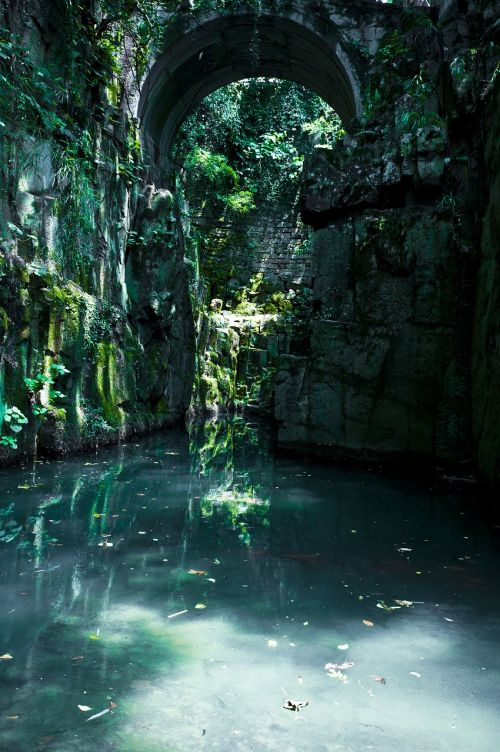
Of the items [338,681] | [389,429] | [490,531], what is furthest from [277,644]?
[389,429]

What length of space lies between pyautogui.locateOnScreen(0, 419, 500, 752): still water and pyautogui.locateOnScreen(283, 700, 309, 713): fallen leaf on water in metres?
0.03

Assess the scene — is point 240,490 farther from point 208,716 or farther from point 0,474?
point 208,716

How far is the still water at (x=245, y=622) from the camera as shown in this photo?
7.38 feet

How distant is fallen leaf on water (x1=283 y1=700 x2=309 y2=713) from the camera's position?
235 cm

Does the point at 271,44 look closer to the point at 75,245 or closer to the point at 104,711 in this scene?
the point at 75,245

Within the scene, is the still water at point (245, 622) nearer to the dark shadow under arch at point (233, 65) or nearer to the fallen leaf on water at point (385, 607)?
the fallen leaf on water at point (385, 607)

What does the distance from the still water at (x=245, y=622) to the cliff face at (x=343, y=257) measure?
1531 mm

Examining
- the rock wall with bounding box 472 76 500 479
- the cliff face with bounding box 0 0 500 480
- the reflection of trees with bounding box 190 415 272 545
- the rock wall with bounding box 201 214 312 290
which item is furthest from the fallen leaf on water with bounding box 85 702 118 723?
the rock wall with bounding box 201 214 312 290

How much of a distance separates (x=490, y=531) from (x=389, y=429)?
2598mm

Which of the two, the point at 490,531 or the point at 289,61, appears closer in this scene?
the point at 490,531

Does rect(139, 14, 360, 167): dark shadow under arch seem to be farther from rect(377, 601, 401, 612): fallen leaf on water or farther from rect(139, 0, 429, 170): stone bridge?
rect(377, 601, 401, 612): fallen leaf on water

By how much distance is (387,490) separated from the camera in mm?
6355

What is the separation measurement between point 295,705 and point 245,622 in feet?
2.61

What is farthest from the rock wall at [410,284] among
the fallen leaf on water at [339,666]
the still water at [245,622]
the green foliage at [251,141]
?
the green foliage at [251,141]
